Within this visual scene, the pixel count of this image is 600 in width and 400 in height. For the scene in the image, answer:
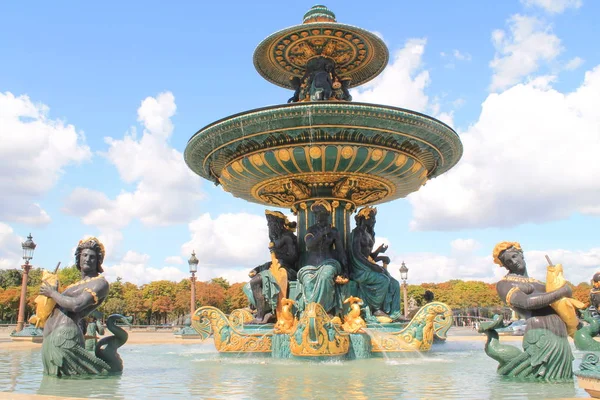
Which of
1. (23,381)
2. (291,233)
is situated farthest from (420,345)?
(23,381)

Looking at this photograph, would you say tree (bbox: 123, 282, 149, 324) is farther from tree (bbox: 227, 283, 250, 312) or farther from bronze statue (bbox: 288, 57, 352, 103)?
bronze statue (bbox: 288, 57, 352, 103)

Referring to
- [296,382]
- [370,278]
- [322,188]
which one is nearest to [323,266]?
[370,278]

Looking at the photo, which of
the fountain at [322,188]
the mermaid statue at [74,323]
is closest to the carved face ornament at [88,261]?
the mermaid statue at [74,323]

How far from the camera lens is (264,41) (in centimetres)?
1158

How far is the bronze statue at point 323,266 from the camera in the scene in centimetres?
919

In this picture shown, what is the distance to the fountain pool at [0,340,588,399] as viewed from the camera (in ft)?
14.6

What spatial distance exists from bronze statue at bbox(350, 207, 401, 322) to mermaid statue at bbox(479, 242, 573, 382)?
4329 mm

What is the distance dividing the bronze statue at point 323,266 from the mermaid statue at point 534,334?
4064 millimetres

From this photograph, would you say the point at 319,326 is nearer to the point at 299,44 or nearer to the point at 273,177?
the point at 273,177

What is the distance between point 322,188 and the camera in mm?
10617

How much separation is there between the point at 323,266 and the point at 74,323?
15.4 ft

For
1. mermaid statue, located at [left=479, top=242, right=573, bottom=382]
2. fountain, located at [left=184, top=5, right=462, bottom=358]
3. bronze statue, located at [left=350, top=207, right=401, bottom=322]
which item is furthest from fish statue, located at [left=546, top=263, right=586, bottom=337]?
bronze statue, located at [left=350, top=207, right=401, bottom=322]

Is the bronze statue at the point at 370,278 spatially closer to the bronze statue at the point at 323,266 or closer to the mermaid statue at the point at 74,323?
the bronze statue at the point at 323,266

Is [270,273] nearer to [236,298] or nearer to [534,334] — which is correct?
[534,334]
